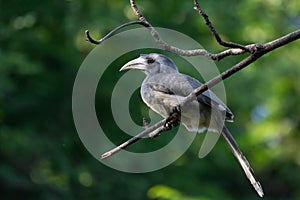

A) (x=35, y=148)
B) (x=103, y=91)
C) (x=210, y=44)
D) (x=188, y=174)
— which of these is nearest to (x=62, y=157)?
(x=35, y=148)

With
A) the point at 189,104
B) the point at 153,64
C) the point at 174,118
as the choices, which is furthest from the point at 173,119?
the point at 153,64

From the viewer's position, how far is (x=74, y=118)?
32.4 feet

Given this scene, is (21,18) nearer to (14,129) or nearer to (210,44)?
(14,129)

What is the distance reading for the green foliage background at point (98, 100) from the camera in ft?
30.0

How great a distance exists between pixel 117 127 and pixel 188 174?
4.43ft

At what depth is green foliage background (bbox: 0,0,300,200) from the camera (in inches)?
360

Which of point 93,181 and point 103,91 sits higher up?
point 103,91

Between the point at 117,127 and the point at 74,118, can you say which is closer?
the point at 117,127

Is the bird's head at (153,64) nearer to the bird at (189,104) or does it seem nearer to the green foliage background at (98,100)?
the bird at (189,104)

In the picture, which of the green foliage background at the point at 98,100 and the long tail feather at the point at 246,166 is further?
the green foliage background at the point at 98,100

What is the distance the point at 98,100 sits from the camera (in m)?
9.32

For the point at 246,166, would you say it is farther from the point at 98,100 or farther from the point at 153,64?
the point at 98,100

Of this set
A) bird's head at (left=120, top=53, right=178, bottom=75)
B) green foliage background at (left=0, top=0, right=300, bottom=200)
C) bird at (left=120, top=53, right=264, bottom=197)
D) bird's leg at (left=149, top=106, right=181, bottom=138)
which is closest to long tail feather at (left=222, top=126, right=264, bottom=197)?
bird at (left=120, top=53, right=264, bottom=197)

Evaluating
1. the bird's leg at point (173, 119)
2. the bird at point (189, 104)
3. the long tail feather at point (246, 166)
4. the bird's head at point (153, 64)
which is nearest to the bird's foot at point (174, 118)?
the bird's leg at point (173, 119)
